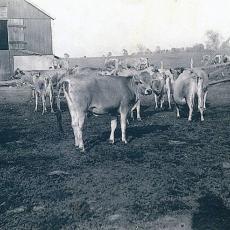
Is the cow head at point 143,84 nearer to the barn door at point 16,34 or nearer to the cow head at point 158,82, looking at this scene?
the cow head at point 158,82

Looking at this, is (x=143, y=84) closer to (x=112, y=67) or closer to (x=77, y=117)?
(x=77, y=117)

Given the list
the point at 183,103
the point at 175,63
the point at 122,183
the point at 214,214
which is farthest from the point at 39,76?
the point at 175,63

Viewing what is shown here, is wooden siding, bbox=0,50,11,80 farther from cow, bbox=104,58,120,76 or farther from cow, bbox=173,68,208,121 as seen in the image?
cow, bbox=173,68,208,121

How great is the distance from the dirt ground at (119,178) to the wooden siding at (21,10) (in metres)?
23.2

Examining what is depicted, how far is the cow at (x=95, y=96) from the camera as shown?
9047 millimetres

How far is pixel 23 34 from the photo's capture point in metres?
33.5

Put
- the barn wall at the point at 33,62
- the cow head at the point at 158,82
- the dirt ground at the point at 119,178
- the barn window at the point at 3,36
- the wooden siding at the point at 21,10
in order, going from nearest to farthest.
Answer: the dirt ground at the point at 119,178 < the cow head at the point at 158,82 < the wooden siding at the point at 21,10 < the barn wall at the point at 33,62 < the barn window at the point at 3,36

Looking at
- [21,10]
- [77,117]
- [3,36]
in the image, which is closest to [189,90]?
[77,117]

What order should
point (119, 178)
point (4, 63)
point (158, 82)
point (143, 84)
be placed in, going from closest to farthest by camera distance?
point (119, 178) < point (143, 84) < point (158, 82) < point (4, 63)

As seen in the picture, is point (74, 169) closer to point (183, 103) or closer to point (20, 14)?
point (183, 103)

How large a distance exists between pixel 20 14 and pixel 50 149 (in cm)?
2645

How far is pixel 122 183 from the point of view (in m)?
6.81

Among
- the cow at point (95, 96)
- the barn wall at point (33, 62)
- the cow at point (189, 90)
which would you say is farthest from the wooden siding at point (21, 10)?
the cow at point (95, 96)

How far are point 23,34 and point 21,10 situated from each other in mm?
2155
